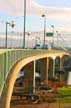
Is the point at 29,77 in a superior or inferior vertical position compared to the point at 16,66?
inferior

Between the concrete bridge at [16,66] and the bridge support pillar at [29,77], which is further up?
the concrete bridge at [16,66]

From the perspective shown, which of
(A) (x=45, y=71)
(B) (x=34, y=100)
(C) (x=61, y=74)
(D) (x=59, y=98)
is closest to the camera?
(B) (x=34, y=100)

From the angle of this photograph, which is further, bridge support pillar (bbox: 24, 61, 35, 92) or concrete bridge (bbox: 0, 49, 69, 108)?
bridge support pillar (bbox: 24, 61, 35, 92)

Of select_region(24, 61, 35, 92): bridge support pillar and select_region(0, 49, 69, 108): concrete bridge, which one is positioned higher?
select_region(0, 49, 69, 108): concrete bridge

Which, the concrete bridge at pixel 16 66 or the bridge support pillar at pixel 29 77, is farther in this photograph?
the bridge support pillar at pixel 29 77

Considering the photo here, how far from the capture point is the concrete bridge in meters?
20.8

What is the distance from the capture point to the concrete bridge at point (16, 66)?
68.4 ft

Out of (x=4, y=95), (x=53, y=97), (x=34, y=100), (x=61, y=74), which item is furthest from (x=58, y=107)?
(x=61, y=74)

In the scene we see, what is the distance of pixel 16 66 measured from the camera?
114 feet

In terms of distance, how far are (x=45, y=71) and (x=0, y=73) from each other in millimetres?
91206

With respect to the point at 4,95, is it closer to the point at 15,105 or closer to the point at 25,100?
the point at 15,105

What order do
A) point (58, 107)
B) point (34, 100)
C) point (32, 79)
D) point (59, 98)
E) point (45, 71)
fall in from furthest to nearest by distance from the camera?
point (45, 71) → point (32, 79) → point (59, 98) → point (34, 100) → point (58, 107)

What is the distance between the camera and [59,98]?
243ft

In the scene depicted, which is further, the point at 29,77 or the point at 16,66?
the point at 29,77
